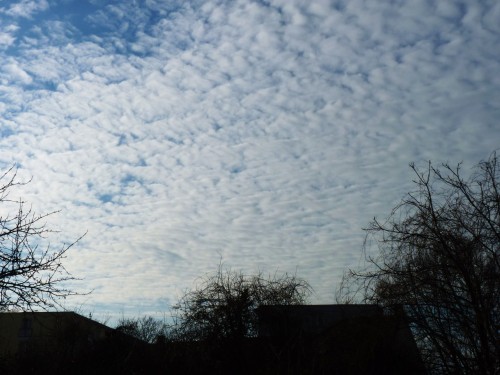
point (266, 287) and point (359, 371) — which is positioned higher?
point (266, 287)

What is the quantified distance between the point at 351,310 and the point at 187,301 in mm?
5832

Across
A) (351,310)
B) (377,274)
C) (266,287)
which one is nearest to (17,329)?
(266,287)

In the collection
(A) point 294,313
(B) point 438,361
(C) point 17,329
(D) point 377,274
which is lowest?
(B) point 438,361

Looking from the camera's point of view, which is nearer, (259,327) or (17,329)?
(259,327)

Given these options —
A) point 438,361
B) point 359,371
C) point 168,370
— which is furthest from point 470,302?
point 168,370

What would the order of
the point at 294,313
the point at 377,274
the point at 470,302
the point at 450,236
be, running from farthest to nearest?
1. the point at 294,313
2. the point at 377,274
3. the point at 450,236
4. the point at 470,302

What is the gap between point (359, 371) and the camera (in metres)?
13.3

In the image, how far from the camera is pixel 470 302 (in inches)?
283

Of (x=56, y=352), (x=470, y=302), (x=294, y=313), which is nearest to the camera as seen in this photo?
(x=470, y=302)

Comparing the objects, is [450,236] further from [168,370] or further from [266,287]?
[266,287]

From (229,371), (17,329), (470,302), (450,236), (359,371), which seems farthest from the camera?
(17,329)

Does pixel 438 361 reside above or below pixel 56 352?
below

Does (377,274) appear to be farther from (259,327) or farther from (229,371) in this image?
(259,327)

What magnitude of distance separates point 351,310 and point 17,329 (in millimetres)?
34260
